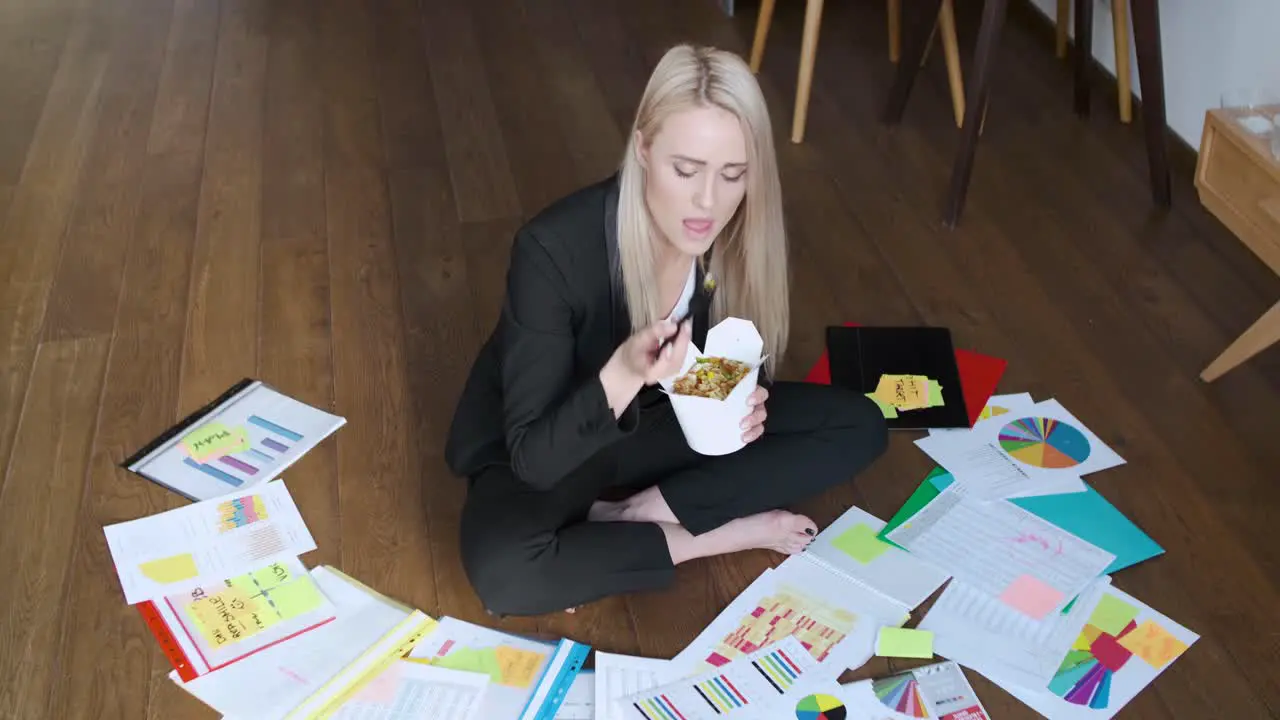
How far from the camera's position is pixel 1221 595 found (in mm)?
2021

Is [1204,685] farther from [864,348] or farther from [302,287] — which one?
[302,287]

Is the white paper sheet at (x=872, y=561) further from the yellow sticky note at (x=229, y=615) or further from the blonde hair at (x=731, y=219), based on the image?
the yellow sticky note at (x=229, y=615)

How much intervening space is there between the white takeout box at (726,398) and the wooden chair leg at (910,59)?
162 centimetres

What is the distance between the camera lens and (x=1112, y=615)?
1.98 m

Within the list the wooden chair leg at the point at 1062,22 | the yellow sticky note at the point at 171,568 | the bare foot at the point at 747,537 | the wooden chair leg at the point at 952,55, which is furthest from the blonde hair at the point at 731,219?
the wooden chair leg at the point at 1062,22

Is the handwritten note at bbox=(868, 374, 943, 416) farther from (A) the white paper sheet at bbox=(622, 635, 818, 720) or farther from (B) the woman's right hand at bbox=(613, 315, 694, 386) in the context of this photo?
(B) the woman's right hand at bbox=(613, 315, 694, 386)

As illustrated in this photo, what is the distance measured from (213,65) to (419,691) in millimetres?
2615

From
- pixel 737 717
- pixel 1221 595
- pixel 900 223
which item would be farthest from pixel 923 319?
pixel 737 717

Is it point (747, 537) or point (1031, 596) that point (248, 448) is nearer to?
point (747, 537)

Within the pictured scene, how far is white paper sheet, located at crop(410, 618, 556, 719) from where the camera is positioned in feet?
6.08

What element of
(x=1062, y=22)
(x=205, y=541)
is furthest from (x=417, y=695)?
(x=1062, y=22)

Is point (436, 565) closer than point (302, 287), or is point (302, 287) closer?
point (436, 565)

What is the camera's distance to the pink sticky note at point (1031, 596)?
6.54 ft

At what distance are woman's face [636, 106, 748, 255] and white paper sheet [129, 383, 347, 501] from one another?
0.96 m
